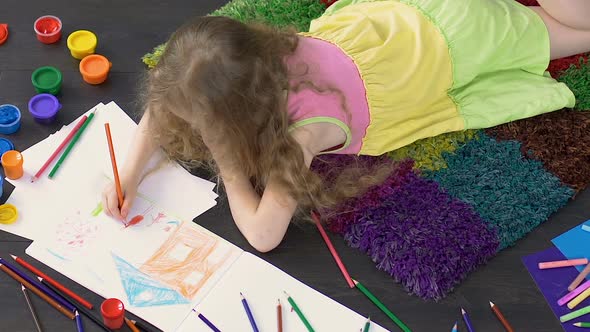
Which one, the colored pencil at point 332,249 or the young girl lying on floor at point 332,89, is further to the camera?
the colored pencil at point 332,249

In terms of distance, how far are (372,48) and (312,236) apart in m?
0.38

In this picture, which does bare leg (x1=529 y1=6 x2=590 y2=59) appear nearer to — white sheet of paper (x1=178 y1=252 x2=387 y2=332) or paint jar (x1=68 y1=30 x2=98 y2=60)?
white sheet of paper (x1=178 y1=252 x2=387 y2=332)

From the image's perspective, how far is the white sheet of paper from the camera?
122 cm

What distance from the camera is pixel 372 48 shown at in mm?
1376

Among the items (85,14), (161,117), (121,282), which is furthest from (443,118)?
(85,14)

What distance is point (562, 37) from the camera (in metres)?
1.54

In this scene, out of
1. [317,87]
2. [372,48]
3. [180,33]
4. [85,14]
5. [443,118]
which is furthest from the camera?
[85,14]

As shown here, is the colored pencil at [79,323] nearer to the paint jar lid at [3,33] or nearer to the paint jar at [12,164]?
the paint jar at [12,164]

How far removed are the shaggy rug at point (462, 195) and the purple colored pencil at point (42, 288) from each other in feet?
1.62

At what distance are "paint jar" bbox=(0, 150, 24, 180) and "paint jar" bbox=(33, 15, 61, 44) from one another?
352mm

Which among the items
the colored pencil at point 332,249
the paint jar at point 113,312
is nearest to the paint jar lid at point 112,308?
the paint jar at point 113,312

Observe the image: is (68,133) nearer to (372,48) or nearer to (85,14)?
(85,14)

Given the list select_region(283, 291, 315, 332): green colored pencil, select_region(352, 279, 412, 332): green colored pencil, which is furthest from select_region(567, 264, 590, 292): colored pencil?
select_region(283, 291, 315, 332): green colored pencil

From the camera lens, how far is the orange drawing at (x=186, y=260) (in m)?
1.26
